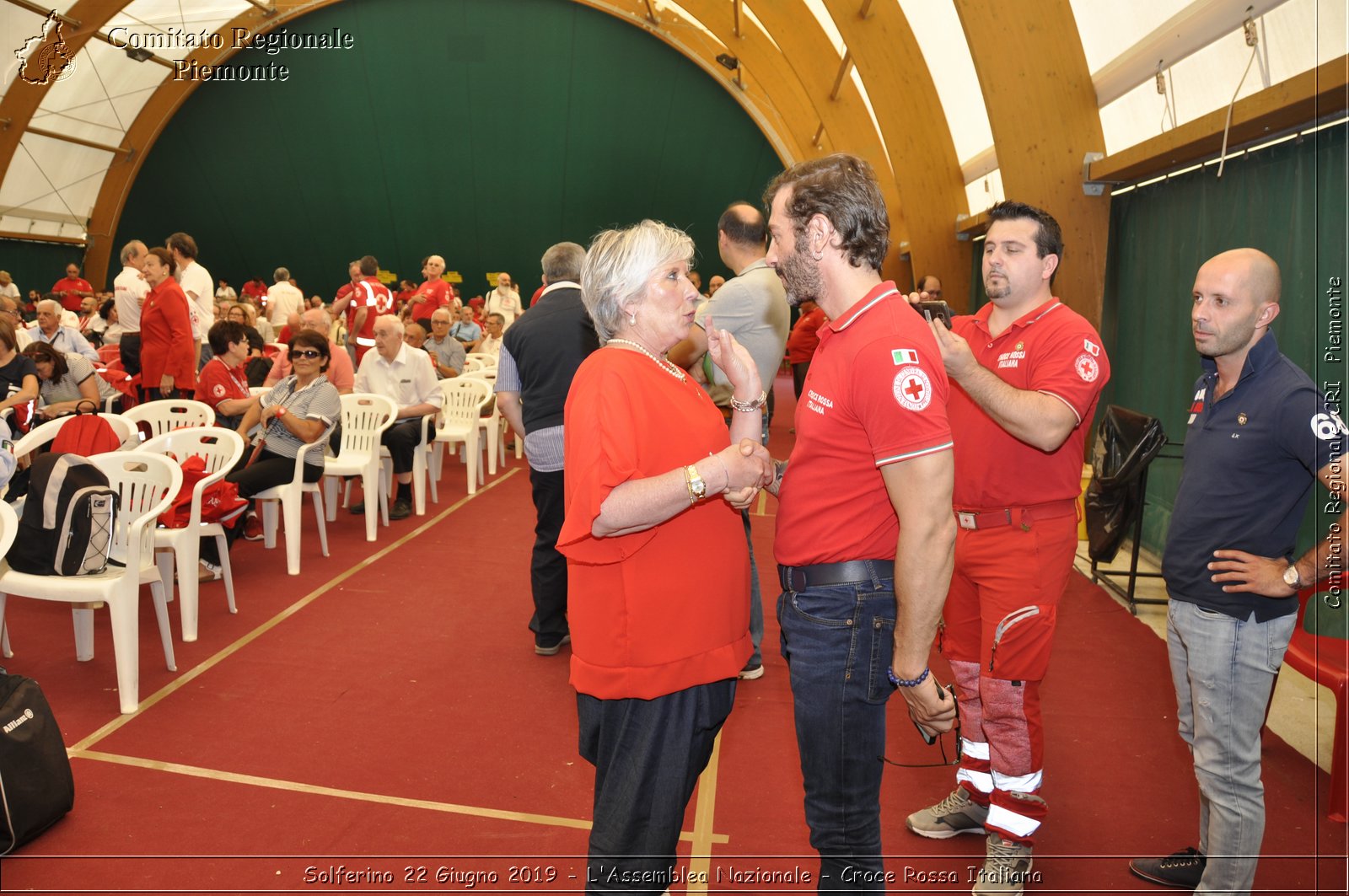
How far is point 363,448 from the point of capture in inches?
259

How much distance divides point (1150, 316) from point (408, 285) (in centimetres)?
1050

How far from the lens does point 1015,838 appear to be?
253 centimetres

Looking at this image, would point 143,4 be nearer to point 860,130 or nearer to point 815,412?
point 860,130

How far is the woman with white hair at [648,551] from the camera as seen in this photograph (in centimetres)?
177

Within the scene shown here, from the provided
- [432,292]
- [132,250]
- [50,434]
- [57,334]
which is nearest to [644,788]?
[50,434]

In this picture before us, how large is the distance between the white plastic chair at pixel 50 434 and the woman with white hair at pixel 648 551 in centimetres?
356

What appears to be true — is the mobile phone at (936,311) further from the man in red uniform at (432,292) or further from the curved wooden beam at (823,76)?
the curved wooden beam at (823,76)

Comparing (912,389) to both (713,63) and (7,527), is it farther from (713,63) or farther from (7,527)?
(713,63)

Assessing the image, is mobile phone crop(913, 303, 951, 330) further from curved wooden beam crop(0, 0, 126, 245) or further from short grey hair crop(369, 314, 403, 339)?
curved wooden beam crop(0, 0, 126, 245)

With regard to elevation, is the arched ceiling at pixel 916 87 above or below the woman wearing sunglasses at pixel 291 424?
above

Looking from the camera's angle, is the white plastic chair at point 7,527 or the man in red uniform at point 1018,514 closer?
the man in red uniform at point 1018,514

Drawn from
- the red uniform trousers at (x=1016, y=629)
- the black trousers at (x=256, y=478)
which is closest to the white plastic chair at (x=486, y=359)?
the black trousers at (x=256, y=478)

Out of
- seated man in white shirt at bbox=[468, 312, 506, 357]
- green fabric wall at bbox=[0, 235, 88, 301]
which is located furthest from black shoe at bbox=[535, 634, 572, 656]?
green fabric wall at bbox=[0, 235, 88, 301]

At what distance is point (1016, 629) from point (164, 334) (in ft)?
20.6
